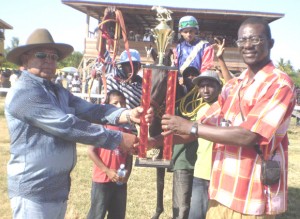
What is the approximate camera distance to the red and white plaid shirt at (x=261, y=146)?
7.45 feet

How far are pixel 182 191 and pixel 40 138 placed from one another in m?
2.47

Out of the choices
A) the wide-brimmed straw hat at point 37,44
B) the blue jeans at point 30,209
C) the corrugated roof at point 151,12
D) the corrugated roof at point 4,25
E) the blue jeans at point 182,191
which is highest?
the corrugated roof at point 151,12

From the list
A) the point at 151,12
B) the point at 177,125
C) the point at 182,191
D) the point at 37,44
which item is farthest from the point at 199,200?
the point at 151,12

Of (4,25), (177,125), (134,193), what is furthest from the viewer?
(4,25)

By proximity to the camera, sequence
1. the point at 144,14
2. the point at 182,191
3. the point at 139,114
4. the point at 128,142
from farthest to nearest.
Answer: the point at 144,14, the point at 182,191, the point at 139,114, the point at 128,142

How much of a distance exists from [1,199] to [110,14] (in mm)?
3298

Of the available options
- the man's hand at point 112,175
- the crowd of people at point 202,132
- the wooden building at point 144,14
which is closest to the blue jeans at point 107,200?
the man's hand at point 112,175

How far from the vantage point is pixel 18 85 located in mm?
2502

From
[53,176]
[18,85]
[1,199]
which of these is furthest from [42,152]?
[1,199]

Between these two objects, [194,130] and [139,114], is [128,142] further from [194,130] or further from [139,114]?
[194,130]

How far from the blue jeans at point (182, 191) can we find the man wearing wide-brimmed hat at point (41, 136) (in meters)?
1.98

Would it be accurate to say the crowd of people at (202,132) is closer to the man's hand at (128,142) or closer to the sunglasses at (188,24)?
the man's hand at (128,142)

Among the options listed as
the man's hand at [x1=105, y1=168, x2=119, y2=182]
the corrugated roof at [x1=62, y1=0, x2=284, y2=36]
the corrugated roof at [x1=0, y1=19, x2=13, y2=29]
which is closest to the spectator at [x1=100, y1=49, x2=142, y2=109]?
the man's hand at [x1=105, y1=168, x2=119, y2=182]

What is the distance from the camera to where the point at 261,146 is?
2.38 meters
